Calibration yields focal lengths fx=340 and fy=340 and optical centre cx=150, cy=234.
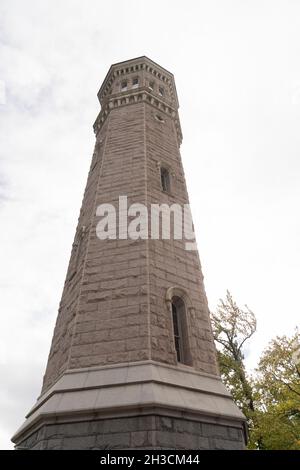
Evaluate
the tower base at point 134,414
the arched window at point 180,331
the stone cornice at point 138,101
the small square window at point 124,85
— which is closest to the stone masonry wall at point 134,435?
the tower base at point 134,414

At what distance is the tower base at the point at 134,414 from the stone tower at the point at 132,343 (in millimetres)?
20

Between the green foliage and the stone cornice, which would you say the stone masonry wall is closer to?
the green foliage

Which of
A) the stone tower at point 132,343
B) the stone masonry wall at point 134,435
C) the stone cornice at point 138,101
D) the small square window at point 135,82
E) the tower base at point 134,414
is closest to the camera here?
the stone masonry wall at point 134,435

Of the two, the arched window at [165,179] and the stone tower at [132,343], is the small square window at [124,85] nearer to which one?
the stone tower at [132,343]

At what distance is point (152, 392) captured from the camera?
6.27m

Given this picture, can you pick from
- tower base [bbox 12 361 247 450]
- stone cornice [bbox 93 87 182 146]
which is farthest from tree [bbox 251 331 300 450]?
stone cornice [bbox 93 87 182 146]

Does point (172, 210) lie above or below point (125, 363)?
above

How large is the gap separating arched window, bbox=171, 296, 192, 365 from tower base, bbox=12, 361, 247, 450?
0.76 metres

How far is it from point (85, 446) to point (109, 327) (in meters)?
2.43

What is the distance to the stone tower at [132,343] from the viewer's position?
6176 mm

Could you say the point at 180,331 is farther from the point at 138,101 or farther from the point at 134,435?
the point at 138,101
